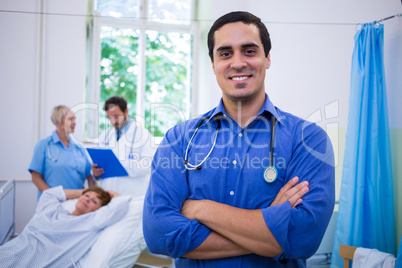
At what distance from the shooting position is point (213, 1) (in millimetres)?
3049

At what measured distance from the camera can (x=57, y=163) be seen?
250 centimetres

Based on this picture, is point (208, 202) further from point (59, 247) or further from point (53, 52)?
point (53, 52)

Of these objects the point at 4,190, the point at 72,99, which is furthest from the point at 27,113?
the point at 4,190

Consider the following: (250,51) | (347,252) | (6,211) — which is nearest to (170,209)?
(250,51)

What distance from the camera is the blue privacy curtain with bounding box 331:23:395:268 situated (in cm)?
161

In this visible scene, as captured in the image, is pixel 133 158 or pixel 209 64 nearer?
pixel 133 158

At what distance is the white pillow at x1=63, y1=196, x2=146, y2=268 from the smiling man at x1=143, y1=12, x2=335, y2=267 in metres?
1.16

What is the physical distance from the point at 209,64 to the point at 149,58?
809 millimetres

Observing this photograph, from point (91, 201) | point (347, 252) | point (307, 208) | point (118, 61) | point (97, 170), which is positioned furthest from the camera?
point (118, 61)

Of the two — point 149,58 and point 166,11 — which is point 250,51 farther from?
point 166,11

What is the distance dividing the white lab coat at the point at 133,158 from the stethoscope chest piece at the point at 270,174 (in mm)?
1643

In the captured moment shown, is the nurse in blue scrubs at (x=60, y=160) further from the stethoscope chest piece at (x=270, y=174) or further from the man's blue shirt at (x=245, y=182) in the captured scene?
the stethoscope chest piece at (x=270, y=174)

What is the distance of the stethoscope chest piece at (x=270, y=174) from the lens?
94 centimetres

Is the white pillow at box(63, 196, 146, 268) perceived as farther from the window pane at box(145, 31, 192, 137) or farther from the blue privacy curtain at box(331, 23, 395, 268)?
the window pane at box(145, 31, 192, 137)
